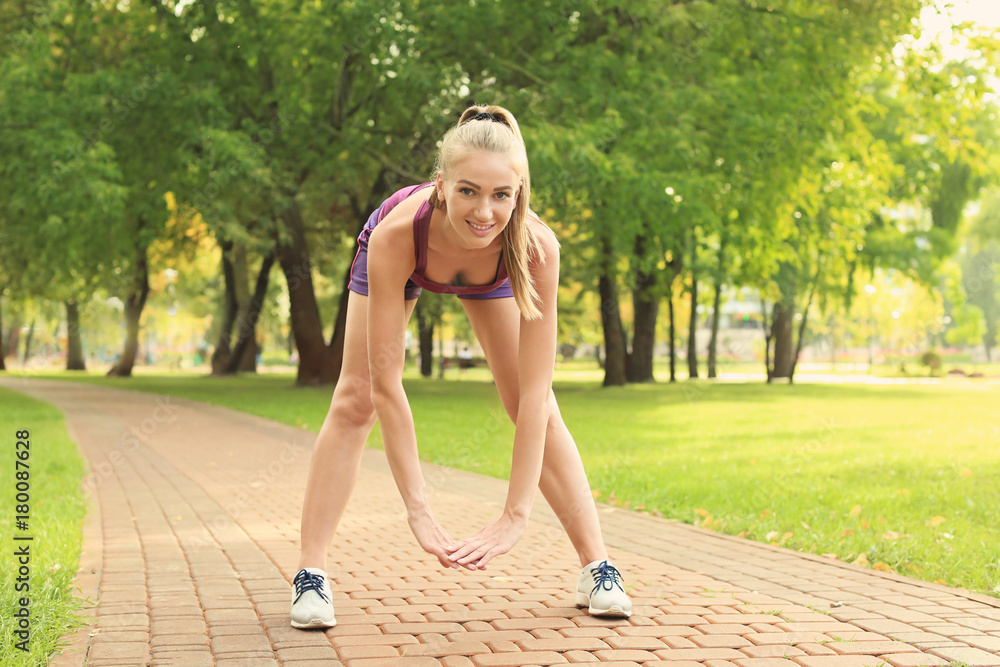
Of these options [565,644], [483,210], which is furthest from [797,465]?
[483,210]

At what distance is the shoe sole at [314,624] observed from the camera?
3.36 metres

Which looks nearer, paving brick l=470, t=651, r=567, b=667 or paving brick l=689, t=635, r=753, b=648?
paving brick l=470, t=651, r=567, b=667

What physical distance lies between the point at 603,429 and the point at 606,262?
36.1 feet

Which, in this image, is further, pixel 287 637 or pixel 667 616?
pixel 667 616

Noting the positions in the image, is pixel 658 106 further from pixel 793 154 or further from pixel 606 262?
pixel 606 262

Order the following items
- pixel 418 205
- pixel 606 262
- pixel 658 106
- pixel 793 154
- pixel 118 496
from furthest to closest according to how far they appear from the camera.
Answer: pixel 606 262 → pixel 793 154 → pixel 658 106 → pixel 118 496 → pixel 418 205

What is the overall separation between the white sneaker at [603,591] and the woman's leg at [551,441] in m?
0.05

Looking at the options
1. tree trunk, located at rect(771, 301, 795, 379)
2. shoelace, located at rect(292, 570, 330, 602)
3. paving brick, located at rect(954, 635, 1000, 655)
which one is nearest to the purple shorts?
shoelace, located at rect(292, 570, 330, 602)

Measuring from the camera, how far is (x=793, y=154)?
18.6m

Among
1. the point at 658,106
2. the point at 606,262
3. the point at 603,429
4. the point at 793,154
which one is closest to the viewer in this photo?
the point at 603,429

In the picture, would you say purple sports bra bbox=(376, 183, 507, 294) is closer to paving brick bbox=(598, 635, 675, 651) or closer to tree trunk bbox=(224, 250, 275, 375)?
paving brick bbox=(598, 635, 675, 651)

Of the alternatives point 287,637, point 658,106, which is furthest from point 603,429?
point 287,637

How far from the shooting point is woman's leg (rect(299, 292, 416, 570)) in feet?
11.6

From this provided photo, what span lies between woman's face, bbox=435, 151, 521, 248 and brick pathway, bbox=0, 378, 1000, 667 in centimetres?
138
